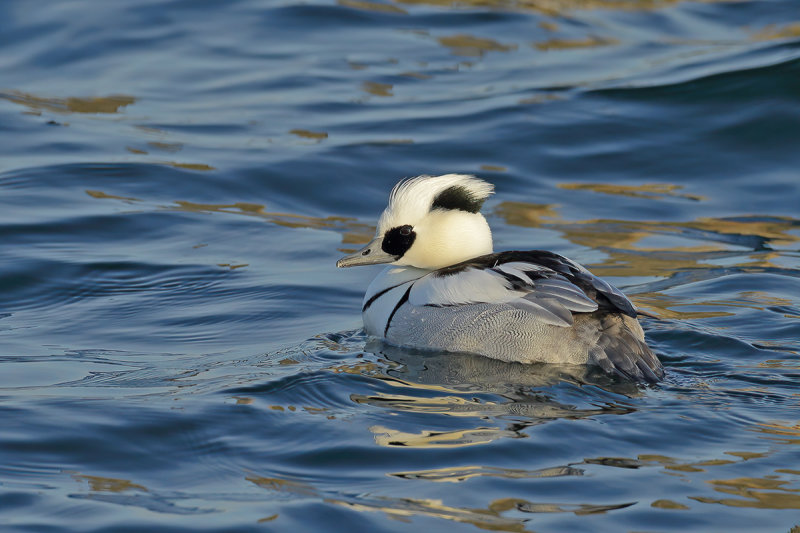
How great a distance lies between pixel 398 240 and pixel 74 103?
277 inches

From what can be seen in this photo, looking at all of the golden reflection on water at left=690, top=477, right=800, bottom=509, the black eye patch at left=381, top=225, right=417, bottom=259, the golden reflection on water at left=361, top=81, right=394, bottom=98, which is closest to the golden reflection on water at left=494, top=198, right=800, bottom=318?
the black eye patch at left=381, top=225, right=417, bottom=259

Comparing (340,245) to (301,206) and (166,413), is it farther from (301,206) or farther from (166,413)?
(166,413)

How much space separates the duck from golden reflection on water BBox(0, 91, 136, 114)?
642cm

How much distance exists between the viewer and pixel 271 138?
12.2m

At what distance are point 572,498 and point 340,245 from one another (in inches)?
200

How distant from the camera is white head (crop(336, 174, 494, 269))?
7086mm

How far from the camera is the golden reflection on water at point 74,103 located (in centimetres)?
1288

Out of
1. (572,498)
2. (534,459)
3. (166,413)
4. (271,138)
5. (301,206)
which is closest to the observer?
(572,498)

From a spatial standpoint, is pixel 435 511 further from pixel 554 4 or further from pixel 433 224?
pixel 554 4

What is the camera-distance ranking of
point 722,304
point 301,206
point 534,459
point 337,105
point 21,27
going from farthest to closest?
point 21,27
point 337,105
point 301,206
point 722,304
point 534,459

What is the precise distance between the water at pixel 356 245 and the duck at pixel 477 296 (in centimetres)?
13

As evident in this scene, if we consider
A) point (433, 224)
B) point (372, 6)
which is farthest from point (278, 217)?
point (372, 6)

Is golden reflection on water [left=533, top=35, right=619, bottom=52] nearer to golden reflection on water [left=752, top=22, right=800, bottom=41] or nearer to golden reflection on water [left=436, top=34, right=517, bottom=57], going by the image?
golden reflection on water [left=436, top=34, right=517, bottom=57]

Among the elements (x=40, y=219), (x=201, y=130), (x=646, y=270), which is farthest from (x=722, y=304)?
(x=201, y=130)
